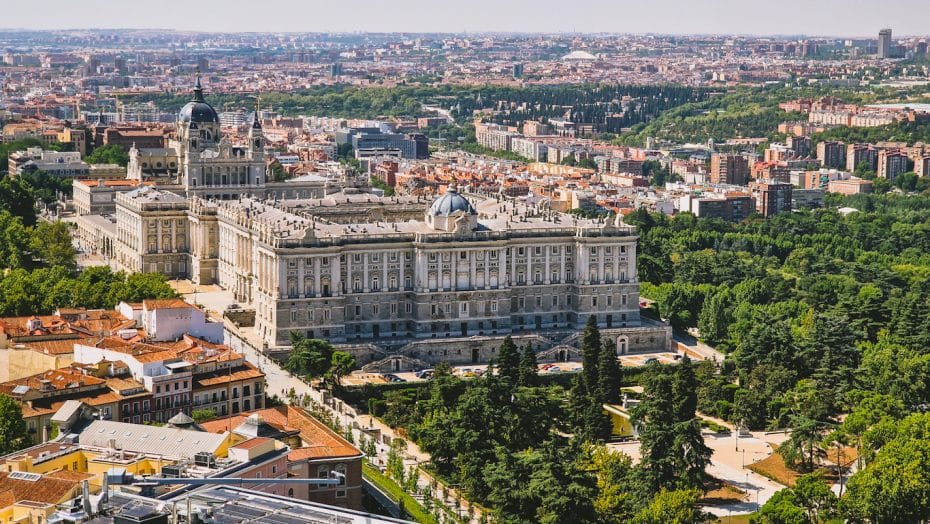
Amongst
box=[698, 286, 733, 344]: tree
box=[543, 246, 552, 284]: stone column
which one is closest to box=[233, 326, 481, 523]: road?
box=[543, 246, 552, 284]: stone column

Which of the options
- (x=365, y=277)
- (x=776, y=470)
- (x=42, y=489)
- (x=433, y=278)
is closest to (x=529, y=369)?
(x=433, y=278)

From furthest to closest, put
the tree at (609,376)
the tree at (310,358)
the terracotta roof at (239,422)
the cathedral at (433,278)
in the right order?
the cathedral at (433,278)
the tree at (609,376)
the tree at (310,358)
the terracotta roof at (239,422)

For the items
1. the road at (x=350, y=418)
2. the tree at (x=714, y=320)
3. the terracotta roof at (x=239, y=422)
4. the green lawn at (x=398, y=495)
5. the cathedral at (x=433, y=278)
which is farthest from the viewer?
the tree at (x=714, y=320)

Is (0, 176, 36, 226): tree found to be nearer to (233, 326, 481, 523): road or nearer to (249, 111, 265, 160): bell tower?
(249, 111, 265, 160): bell tower

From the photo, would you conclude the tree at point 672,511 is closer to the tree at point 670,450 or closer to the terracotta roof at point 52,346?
the tree at point 670,450

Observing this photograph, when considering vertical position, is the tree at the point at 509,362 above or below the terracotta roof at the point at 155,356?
below

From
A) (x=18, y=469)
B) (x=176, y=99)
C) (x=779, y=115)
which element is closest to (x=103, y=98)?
(x=176, y=99)

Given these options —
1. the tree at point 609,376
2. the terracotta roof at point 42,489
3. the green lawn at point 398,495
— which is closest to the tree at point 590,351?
the tree at point 609,376
